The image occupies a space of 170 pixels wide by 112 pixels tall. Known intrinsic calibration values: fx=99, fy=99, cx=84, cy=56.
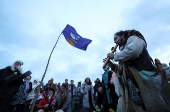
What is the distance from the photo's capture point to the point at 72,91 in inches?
335

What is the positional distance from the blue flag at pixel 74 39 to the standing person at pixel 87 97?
A: 344 cm

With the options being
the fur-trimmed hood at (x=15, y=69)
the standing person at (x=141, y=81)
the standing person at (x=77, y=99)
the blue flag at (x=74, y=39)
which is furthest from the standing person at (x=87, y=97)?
the standing person at (x=141, y=81)

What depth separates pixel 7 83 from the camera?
3.35m

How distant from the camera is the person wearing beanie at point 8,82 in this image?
312 cm

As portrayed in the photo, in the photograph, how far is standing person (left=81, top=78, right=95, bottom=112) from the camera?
719cm

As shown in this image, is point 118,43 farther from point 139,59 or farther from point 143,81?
point 143,81

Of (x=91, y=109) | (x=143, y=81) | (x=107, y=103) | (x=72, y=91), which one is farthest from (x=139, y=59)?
(x=72, y=91)

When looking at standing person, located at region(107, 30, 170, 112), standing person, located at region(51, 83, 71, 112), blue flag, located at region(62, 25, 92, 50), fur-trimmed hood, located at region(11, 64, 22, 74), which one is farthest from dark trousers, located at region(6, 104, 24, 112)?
blue flag, located at region(62, 25, 92, 50)

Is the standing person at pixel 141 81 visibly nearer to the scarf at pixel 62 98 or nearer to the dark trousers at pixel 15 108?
the dark trousers at pixel 15 108

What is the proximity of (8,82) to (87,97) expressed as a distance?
5.45 m

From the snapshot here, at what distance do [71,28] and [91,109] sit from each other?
5.95m

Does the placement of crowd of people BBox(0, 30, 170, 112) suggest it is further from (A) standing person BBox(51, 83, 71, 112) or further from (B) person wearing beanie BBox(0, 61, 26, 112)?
(A) standing person BBox(51, 83, 71, 112)

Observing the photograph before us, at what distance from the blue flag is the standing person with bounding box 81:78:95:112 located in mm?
3439

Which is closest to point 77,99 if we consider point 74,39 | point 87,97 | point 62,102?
point 87,97
